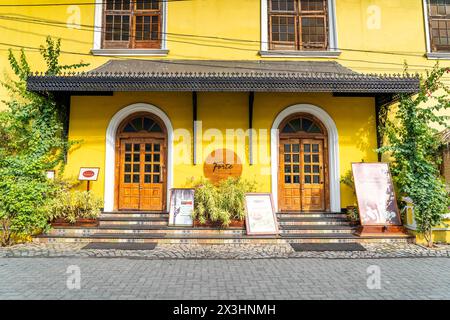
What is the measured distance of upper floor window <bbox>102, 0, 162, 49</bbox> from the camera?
9.45m

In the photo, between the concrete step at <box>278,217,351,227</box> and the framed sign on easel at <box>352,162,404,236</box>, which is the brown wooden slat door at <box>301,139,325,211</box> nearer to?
the concrete step at <box>278,217,351,227</box>

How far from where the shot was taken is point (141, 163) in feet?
28.2

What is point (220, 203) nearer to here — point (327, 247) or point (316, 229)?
point (316, 229)

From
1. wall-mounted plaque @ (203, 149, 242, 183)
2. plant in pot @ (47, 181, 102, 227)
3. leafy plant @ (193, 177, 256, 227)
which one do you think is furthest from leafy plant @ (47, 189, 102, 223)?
wall-mounted plaque @ (203, 149, 242, 183)

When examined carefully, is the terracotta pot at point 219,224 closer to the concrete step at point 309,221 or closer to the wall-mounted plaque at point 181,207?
the wall-mounted plaque at point 181,207

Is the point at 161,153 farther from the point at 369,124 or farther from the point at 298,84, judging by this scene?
the point at 369,124

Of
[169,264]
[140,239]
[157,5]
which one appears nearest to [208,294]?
[169,264]

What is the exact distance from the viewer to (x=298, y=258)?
5871 millimetres

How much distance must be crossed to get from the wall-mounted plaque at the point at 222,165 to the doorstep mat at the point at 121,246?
8.41 ft

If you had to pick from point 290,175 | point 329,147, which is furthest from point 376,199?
point 290,175

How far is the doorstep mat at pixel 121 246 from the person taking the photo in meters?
6.47

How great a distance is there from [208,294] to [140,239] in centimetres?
340

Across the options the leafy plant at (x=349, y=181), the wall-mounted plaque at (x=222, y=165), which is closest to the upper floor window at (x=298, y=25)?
the wall-mounted plaque at (x=222, y=165)

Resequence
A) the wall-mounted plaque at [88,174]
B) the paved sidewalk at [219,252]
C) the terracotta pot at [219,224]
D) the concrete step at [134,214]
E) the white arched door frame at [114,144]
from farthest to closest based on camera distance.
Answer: the white arched door frame at [114,144]
the concrete step at [134,214]
the wall-mounted plaque at [88,174]
the terracotta pot at [219,224]
the paved sidewalk at [219,252]
